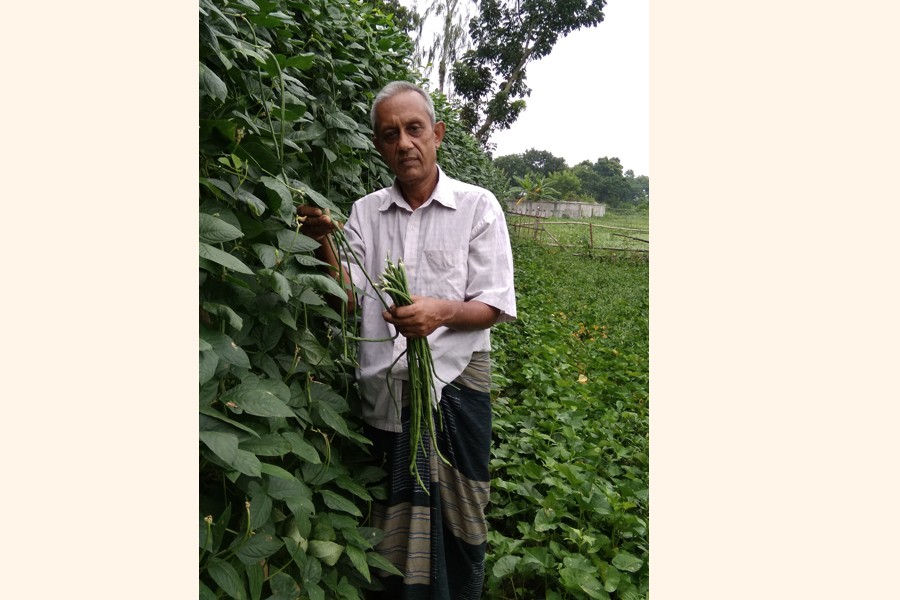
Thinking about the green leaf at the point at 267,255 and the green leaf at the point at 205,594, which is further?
the green leaf at the point at 267,255

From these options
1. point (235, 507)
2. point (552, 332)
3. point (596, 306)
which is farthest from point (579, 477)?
point (596, 306)

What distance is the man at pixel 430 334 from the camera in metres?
1.57

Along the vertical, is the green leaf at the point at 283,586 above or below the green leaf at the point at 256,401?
below

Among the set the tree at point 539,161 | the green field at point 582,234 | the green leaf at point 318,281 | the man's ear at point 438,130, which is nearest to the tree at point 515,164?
the tree at point 539,161

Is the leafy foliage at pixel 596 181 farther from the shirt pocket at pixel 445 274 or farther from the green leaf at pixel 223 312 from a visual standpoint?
the green leaf at pixel 223 312

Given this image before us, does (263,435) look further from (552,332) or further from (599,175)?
(599,175)

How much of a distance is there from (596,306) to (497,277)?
6.17 m

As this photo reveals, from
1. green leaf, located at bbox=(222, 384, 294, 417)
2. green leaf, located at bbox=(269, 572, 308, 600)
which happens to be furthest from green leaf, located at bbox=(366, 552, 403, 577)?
green leaf, located at bbox=(222, 384, 294, 417)

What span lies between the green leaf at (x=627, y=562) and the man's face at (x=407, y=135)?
1549 mm

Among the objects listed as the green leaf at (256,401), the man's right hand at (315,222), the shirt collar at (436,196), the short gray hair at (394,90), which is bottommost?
the green leaf at (256,401)

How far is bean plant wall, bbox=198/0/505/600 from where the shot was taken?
91cm

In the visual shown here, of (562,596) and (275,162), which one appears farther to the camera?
(562,596)

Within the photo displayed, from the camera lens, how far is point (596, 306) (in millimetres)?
7492

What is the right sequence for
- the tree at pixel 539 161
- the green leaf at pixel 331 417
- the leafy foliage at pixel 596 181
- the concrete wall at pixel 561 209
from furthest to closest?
1. the tree at pixel 539 161
2. the leafy foliage at pixel 596 181
3. the concrete wall at pixel 561 209
4. the green leaf at pixel 331 417
